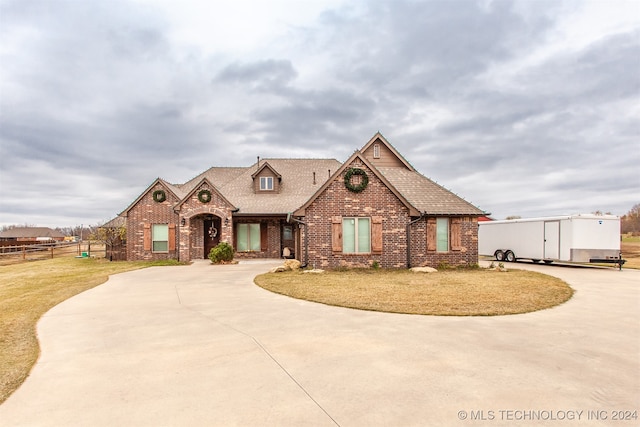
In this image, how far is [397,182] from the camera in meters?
20.9

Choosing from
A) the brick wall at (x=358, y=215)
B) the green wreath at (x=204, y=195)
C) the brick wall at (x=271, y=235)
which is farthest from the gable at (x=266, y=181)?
the brick wall at (x=358, y=215)

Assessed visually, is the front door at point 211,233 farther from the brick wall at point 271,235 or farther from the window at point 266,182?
the window at point 266,182

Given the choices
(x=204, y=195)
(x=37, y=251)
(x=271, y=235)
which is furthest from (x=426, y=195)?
(x=37, y=251)

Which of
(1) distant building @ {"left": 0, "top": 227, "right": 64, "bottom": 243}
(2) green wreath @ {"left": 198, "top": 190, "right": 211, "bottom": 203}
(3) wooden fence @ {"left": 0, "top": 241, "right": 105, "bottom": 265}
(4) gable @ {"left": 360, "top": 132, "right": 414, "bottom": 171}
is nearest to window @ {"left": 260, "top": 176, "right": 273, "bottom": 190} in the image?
(2) green wreath @ {"left": 198, "top": 190, "right": 211, "bottom": 203}

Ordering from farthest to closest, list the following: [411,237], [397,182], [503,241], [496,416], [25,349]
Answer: [503,241]
[397,182]
[411,237]
[25,349]
[496,416]

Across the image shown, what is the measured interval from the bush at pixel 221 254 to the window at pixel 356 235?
7.54 meters

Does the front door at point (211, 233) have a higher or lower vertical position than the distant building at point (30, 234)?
higher

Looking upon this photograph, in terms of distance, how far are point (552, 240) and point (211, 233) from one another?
2123cm

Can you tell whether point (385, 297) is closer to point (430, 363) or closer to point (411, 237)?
point (430, 363)

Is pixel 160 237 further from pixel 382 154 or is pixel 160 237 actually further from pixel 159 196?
pixel 382 154

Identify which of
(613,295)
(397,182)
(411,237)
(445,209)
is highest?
(397,182)

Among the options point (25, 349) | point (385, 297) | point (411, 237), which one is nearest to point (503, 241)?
point (411, 237)

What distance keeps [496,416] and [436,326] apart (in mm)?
3466

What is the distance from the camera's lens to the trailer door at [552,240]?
2031cm
